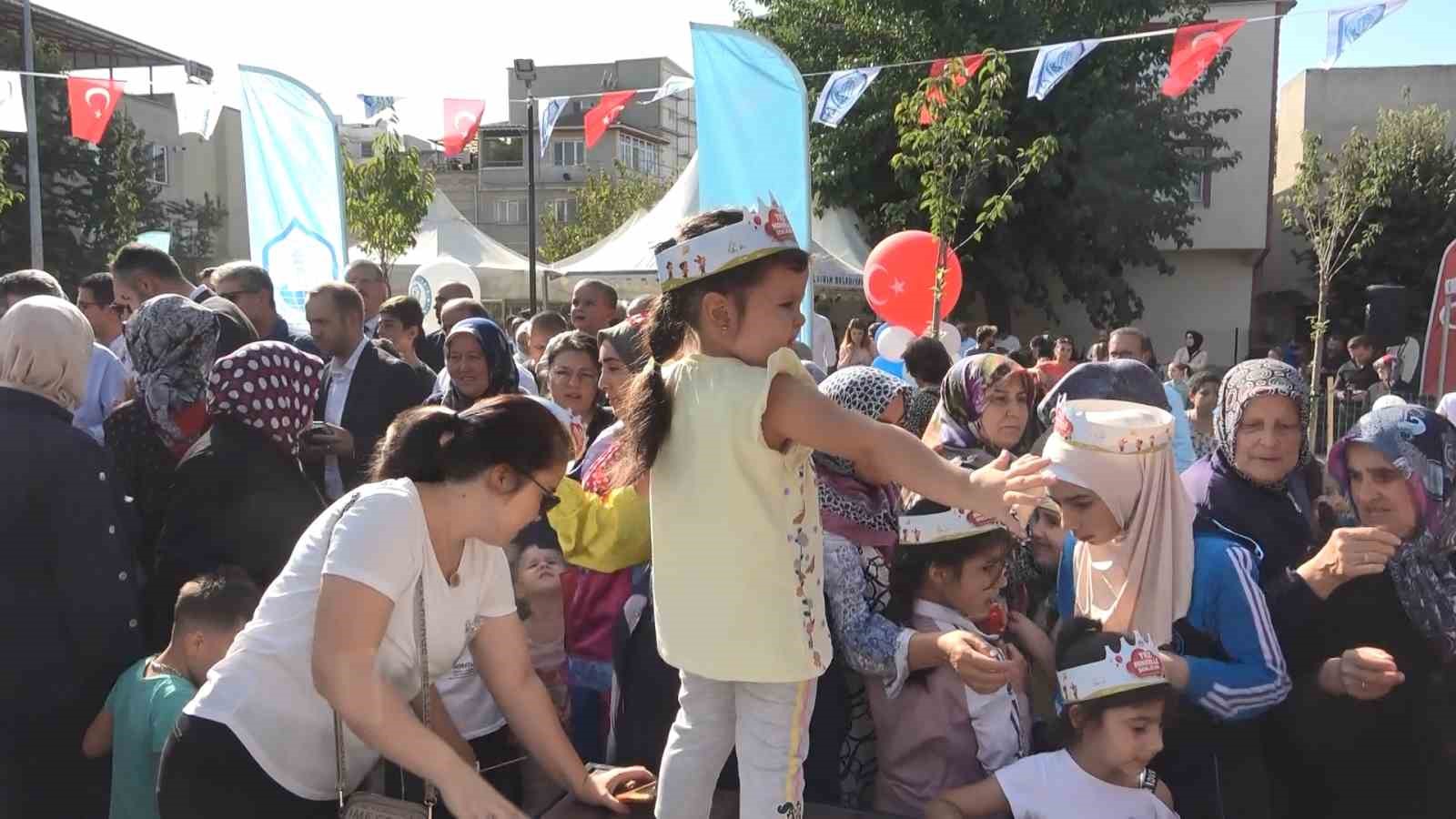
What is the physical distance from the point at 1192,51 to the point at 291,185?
742cm

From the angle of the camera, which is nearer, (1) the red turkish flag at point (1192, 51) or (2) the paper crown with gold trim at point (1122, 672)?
(2) the paper crown with gold trim at point (1122, 672)

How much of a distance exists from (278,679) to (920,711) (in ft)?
4.86

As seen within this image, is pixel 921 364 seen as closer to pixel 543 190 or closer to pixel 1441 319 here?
pixel 1441 319

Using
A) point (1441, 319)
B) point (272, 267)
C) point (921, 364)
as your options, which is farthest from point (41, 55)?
point (1441, 319)

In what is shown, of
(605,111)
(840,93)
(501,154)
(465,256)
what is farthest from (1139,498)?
(501,154)

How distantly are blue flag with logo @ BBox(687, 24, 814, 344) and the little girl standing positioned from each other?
205 inches

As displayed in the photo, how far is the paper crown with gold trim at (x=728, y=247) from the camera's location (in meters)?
1.96

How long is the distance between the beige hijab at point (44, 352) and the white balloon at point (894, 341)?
287 inches

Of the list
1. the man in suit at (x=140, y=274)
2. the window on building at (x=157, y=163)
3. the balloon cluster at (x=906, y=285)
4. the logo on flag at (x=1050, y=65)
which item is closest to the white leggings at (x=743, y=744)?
the man in suit at (x=140, y=274)

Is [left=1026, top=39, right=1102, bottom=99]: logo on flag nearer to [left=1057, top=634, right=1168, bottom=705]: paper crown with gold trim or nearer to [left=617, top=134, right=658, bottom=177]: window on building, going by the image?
[left=1057, top=634, right=1168, bottom=705]: paper crown with gold trim

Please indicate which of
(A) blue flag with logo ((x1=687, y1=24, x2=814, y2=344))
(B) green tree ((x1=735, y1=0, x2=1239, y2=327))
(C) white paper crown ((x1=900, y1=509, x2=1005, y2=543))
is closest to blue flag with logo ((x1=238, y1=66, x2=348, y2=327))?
(A) blue flag with logo ((x1=687, y1=24, x2=814, y2=344))

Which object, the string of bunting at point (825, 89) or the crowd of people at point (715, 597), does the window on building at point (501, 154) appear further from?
the crowd of people at point (715, 597)

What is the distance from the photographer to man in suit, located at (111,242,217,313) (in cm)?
516

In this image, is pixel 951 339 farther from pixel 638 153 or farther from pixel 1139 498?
pixel 638 153
